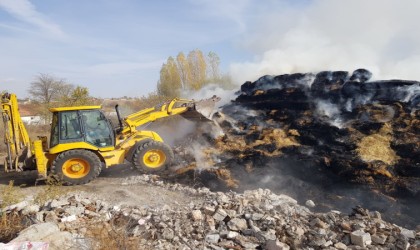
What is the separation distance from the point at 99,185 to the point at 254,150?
5.11 metres

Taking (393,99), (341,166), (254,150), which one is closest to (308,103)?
(393,99)

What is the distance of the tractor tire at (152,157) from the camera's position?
9.20 metres

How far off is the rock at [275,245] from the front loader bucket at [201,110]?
606 centimetres

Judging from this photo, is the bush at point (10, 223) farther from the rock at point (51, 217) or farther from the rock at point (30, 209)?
the rock at point (51, 217)

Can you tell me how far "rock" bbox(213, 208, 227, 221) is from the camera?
5887 mm

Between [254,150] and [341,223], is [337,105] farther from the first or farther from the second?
[341,223]

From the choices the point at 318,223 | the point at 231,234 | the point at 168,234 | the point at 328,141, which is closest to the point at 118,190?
the point at 168,234

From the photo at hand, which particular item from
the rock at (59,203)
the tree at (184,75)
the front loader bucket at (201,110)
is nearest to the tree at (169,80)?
the tree at (184,75)

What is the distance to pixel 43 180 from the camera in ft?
30.0

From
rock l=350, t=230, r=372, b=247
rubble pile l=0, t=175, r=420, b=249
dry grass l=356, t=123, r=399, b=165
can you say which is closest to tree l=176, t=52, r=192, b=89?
dry grass l=356, t=123, r=399, b=165

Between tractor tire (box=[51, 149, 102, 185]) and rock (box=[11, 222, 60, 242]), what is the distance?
3829 mm

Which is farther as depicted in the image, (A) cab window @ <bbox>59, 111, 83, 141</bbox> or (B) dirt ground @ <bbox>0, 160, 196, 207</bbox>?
(A) cab window @ <bbox>59, 111, 83, 141</bbox>

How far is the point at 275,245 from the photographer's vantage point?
5.02 metres

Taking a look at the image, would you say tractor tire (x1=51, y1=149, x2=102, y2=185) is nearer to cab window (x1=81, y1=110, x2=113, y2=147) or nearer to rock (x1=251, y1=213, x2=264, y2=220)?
cab window (x1=81, y1=110, x2=113, y2=147)
